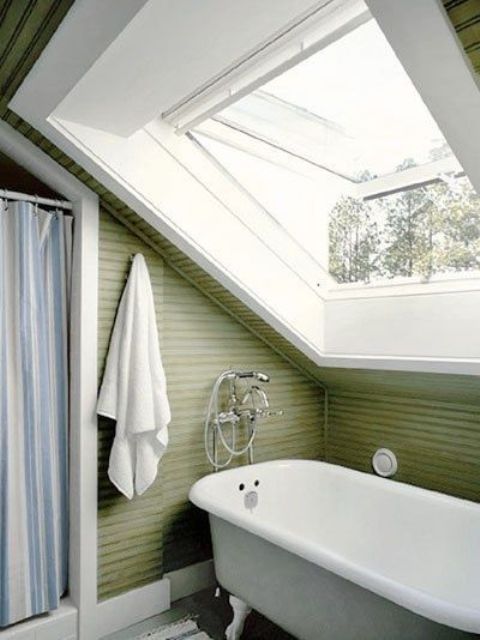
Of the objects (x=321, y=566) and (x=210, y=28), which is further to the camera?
(x=321, y=566)

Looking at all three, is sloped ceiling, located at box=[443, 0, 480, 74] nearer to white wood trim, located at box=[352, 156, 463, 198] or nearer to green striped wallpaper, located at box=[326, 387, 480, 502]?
white wood trim, located at box=[352, 156, 463, 198]

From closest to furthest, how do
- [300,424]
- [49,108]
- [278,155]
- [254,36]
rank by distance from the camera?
1. [254,36]
2. [49,108]
3. [278,155]
4. [300,424]

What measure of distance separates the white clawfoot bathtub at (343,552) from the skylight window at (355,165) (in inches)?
47.6

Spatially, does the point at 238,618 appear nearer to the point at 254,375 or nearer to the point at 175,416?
the point at 175,416

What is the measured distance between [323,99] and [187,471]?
2128mm

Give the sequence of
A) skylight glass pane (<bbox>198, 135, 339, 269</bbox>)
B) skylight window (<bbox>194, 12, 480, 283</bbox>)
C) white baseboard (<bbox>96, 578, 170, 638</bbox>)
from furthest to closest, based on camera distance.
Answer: skylight glass pane (<bbox>198, 135, 339, 269</bbox>) < white baseboard (<bbox>96, 578, 170, 638</bbox>) < skylight window (<bbox>194, 12, 480, 283</bbox>)

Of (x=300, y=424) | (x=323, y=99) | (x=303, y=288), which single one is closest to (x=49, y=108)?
(x=323, y=99)

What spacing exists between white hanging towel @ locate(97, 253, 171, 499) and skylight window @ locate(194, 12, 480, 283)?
0.85m

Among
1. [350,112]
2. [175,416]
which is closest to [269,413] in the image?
[175,416]

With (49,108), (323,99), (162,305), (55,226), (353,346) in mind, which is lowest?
(353,346)

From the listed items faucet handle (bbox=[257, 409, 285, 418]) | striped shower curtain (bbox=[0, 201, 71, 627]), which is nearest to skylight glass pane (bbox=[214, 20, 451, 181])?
striped shower curtain (bbox=[0, 201, 71, 627])

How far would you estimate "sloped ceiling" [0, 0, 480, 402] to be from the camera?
139 centimetres

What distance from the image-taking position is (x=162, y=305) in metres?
2.79

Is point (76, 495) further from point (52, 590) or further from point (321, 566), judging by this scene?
point (321, 566)
